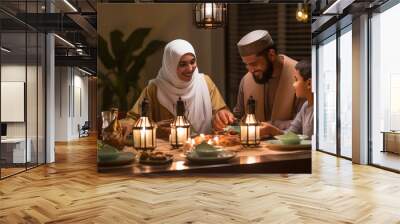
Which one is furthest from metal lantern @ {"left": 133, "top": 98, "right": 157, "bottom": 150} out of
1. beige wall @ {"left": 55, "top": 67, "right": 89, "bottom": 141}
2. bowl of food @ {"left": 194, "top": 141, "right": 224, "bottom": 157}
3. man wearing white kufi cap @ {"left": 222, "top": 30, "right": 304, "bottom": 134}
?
beige wall @ {"left": 55, "top": 67, "right": 89, "bottom": 141}

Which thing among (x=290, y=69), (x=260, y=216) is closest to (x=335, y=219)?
(x=260, y=216)

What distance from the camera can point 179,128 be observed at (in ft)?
20.5

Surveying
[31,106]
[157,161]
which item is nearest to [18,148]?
[31,106]

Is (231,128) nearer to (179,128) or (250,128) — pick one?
(250,128)

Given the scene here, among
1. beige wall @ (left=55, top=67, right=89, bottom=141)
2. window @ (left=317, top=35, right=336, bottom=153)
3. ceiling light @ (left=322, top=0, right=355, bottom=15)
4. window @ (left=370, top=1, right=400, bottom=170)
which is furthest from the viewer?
beige wall @ (left=55, top=67, right=89, bottom=141)

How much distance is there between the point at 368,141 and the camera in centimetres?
809

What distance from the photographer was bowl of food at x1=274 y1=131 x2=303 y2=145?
634 centimetres

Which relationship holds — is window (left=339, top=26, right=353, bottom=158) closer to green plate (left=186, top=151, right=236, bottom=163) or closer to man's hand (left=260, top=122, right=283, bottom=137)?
man's hand (left=260, top=122, right=283, bottom=137)

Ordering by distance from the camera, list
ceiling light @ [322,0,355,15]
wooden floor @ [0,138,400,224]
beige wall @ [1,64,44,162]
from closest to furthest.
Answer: wooden floor @ [0,138,400,224] → ceiling light @ [322,0,355,15] → beige wall @ [1,64,44,162]

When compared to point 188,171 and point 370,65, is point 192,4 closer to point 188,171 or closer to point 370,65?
point 188,171

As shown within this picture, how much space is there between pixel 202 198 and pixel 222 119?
164 cm

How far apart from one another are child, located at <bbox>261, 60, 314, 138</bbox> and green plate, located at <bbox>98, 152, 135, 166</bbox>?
206 centimetres

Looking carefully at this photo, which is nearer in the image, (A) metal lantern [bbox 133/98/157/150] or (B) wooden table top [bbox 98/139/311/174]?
(A) metal lantern [bbox 133/98/157/150]

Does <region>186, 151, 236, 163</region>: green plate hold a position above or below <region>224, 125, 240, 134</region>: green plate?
below
